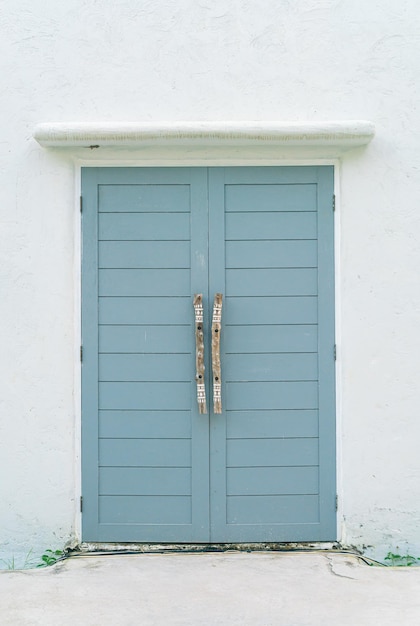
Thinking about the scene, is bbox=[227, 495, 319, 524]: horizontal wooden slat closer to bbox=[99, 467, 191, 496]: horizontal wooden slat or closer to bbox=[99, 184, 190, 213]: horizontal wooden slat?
bbox=[99, 467, 191, 496]: horizontal wooden slat

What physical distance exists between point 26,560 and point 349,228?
259 cm

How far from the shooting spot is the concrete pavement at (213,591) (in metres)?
3.09

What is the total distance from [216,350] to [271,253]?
639 mm

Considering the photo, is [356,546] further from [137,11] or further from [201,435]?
[137,11]

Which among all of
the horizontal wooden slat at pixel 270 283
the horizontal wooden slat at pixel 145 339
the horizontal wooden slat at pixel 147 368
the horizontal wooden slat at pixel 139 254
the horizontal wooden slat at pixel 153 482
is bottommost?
the horizontal wooden slat at pixel 153 482

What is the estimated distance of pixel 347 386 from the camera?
3865 mm

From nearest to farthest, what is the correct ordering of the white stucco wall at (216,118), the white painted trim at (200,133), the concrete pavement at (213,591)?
the concrete pavement at (213,591) < the white painted trim at (200,133) < the white stucco wall at (216,118)

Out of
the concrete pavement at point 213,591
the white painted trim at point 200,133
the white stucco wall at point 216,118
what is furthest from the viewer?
the white stucco wall at point 216,118

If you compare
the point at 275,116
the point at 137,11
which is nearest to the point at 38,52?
the point at 137,11

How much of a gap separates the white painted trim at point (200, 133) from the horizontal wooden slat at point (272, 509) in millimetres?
1981

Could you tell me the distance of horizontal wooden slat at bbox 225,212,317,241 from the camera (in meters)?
3.90

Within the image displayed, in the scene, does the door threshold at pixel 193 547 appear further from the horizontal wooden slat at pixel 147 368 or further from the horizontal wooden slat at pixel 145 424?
the horizontal wooden slat at pixel 147 368

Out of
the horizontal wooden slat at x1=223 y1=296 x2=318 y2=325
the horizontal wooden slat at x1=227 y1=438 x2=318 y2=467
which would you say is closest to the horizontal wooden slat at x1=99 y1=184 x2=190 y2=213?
the horizontal wooden slat at x1=223 y1=296 x2=318 y2=325

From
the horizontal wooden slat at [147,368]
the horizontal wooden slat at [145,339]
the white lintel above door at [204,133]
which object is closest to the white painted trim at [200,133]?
the white lintel above door at [204,133]
